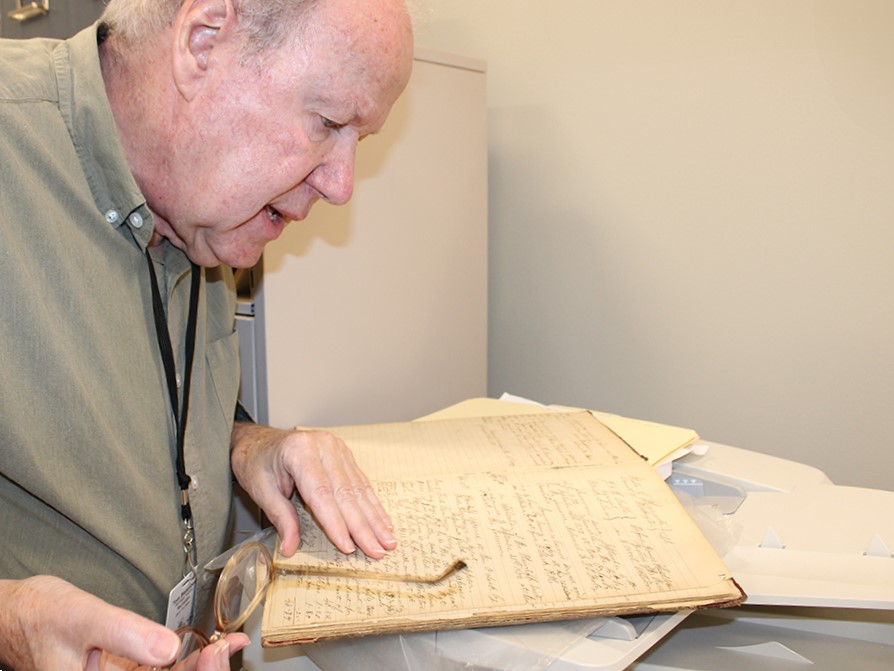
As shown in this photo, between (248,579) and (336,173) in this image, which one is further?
(336,173)

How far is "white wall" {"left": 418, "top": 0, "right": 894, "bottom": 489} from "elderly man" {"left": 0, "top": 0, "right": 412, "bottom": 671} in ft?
2.23

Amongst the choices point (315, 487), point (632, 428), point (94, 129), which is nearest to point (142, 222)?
point (94, 129)

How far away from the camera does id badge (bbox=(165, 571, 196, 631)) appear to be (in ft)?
2.38

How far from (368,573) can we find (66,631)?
8.8 inches

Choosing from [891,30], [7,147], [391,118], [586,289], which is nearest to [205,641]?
[7,147]

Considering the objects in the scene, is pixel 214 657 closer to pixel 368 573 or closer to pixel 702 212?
pixel 368 573

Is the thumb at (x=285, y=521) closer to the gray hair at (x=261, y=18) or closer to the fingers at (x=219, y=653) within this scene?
the fingers at (x=219, y=653)

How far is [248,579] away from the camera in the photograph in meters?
0.63

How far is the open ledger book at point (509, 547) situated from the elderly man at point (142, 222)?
0.14 feet

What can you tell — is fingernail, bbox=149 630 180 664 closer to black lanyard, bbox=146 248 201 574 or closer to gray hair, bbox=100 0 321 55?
black lanyard, bbox=146 248 201 574

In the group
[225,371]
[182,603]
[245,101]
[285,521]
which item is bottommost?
[182,603]

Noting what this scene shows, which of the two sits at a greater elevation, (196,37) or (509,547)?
(196,37)

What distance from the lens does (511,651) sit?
536 millimetres

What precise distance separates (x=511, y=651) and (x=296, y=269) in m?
0.62
